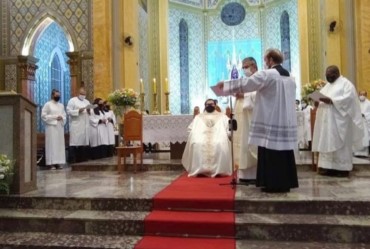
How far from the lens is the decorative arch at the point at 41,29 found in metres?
13.4

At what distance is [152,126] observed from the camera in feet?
30.3

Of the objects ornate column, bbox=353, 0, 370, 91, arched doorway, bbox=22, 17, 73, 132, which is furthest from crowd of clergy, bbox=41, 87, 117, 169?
ornate column, bbox=353, 0, 370, 91

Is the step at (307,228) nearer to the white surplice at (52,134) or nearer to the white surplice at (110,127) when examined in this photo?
the white surplice at (52,134)

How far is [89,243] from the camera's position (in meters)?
4.42

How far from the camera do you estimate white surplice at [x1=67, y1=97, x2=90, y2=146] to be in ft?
32.7

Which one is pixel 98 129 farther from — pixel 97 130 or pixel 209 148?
pixel 209 148

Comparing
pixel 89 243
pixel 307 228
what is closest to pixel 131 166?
pixel 89 243

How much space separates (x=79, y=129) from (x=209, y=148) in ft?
13.4

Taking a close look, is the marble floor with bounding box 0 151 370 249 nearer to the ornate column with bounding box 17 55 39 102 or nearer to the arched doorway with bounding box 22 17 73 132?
the ornate column with bounding box 17 55 39 102

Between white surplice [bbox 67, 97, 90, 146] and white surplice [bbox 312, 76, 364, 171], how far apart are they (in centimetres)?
553

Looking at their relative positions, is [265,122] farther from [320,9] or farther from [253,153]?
[320,9]

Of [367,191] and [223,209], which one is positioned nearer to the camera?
[223,209]

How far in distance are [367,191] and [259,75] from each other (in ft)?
6.31

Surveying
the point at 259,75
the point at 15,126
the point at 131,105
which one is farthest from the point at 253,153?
the point at 131,105
